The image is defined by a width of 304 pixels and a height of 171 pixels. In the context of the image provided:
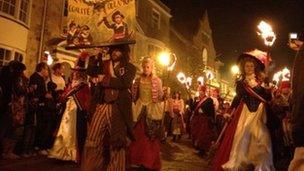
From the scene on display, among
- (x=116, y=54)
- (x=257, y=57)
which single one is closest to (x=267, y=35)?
(x=257, y=57)

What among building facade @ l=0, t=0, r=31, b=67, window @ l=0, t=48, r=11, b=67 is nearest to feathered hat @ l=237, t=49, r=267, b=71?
building facade @ l=0, t=0, r=31, b=67

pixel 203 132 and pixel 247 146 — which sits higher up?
pixel 203 132

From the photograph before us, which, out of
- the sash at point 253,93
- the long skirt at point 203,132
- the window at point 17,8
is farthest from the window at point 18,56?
the sash at point 253,93

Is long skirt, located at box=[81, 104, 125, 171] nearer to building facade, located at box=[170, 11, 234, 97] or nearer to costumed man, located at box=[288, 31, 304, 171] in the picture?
costumed man, located at box=[288, 31, 304, 171]

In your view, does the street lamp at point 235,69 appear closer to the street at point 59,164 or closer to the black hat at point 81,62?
the street at point 59,164

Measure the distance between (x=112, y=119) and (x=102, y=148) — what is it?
0.40 metres

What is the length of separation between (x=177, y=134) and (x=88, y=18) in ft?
39.8

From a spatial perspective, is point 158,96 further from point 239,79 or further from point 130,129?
point 130,129

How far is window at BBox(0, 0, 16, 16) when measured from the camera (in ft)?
59.3

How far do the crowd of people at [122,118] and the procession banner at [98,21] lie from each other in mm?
369

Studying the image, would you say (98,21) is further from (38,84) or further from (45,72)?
(45,72)

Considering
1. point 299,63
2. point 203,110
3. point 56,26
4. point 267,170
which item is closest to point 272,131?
point 267,170

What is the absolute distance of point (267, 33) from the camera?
23.6 feet

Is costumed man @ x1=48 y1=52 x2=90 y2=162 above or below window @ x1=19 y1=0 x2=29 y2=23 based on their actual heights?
below
